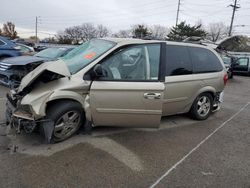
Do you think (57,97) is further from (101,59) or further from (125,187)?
(125,187)

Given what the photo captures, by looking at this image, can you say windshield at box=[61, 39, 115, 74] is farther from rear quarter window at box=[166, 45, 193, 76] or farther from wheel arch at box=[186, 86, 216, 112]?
wheel arch at box=[186, 86, 216, 112]

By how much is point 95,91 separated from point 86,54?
2.69 ft

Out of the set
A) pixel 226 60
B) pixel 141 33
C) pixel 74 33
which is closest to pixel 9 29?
pixel 74 33

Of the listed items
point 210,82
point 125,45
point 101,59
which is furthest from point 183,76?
point 101,59

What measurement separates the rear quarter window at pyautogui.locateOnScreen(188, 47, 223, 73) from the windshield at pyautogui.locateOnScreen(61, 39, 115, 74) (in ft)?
6.25

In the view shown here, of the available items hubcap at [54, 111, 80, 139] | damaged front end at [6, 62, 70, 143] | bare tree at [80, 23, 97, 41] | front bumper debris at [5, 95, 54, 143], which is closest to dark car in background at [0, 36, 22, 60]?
damaged front end at [6, 62, 70, 143]

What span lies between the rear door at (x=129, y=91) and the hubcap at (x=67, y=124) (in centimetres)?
28

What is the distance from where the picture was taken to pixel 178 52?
4.94 metres

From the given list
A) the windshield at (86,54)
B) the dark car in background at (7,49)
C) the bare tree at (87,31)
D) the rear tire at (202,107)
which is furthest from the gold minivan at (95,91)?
the bare tree at (87,31)

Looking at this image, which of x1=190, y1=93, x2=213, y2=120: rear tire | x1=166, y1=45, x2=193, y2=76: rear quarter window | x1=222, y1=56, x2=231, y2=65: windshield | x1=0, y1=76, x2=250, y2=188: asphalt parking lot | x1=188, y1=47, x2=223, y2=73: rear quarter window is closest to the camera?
x1=0, y1=76, x2=250, y2=188: asphalt parking lot

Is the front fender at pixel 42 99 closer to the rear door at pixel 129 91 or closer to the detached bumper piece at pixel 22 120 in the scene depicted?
the detached bumper piece at pixel 22 120

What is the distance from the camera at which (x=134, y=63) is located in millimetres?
4125

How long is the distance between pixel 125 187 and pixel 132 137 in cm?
147

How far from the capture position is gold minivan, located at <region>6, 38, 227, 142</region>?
361 centimetres
